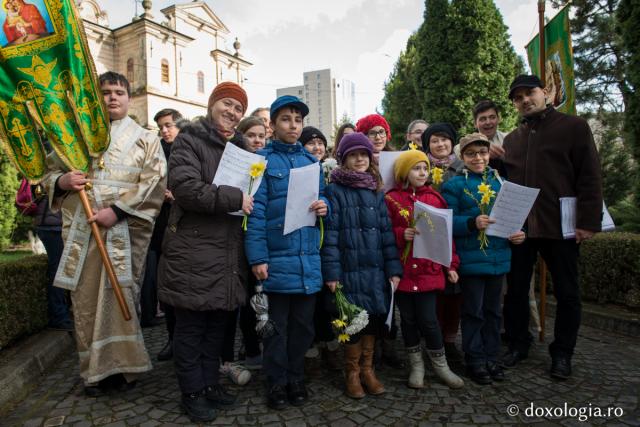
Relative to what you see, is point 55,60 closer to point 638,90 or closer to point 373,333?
point 373,333

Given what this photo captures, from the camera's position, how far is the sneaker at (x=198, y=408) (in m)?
2.69

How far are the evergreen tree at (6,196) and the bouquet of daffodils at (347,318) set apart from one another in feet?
23.1

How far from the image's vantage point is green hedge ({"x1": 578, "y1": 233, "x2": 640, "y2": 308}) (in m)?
4.55

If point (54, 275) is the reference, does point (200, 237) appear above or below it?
above

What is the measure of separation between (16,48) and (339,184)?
2.35 metres

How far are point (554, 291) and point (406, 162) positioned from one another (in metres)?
1.59

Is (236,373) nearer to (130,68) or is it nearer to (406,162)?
(406,162)

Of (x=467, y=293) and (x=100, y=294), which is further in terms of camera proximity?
(x=467, y=293)

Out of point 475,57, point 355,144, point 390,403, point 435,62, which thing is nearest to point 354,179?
point 355,144

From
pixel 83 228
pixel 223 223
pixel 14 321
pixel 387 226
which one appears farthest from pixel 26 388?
pixel 387 226

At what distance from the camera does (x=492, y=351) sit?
3.36 meters

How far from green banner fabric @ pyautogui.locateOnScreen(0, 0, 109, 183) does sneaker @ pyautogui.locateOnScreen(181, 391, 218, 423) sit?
5.65ft

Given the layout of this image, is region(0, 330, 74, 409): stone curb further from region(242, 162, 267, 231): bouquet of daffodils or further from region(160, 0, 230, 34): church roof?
region(160, 0, 230, 34): church roof

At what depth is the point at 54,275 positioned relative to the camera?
4.39m
